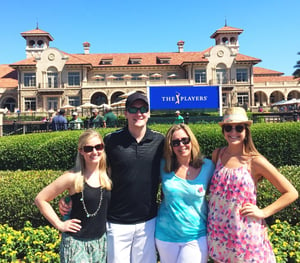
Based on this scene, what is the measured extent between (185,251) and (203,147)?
→ 14.7ft

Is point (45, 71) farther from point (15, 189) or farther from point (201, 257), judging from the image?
point (201, 257)

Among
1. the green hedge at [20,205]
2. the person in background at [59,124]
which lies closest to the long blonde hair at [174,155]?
the green hedge at [20,205]

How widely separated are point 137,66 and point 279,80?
80.4 feet

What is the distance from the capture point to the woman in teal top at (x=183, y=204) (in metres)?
2.54

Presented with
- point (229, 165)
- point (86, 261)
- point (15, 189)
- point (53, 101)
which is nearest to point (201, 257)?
point (229, 165)

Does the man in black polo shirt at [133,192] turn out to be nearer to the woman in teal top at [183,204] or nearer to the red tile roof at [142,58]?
the woman in teal top at [183,204]

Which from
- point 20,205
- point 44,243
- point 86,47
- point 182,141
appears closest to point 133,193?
point 182,141

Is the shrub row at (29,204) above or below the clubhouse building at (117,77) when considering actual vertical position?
below

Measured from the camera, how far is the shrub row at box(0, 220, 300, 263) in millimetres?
3742

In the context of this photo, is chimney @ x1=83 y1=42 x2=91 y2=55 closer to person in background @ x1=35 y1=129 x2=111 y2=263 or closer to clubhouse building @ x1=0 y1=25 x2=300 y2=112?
clubhouse building @ x1=0 y1=25 x2=300 y2=112

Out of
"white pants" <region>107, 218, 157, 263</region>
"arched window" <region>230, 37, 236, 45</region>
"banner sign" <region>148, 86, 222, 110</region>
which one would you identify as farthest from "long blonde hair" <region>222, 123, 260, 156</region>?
"arched window" <region>230, 37, 236, 45</region>

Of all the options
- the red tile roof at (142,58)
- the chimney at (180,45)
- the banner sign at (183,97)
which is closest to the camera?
the banner sign at (183,97)

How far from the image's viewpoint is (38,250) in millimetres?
3969

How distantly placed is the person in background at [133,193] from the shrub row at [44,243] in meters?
1.55
